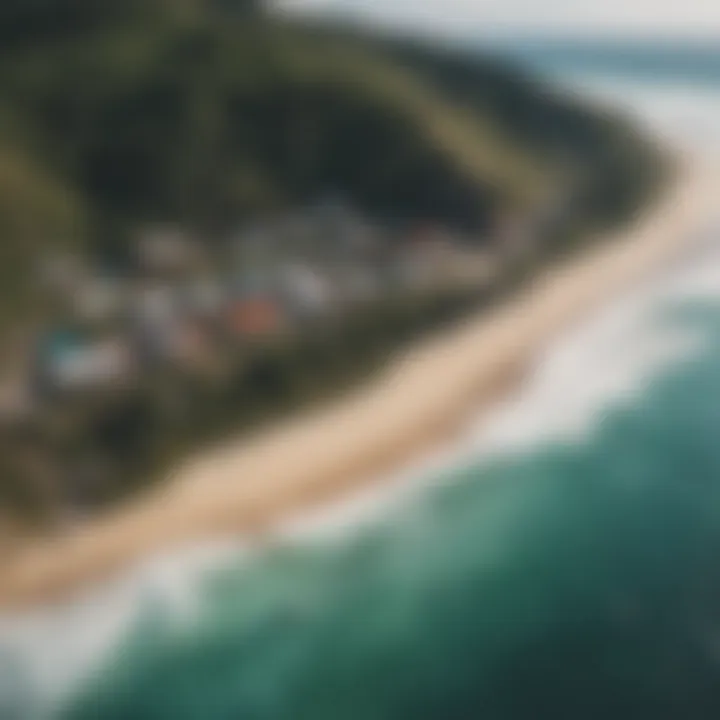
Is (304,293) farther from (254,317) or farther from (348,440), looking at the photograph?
(348,440)

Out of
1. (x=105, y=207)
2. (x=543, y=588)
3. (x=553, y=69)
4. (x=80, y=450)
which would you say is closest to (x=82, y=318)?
(x=80, y=450)

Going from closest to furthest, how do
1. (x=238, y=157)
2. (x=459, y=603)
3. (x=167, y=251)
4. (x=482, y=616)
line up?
(x=482, y=616)
(x=459, y=603)
(x=167, y=251)
(x=238, y=157)

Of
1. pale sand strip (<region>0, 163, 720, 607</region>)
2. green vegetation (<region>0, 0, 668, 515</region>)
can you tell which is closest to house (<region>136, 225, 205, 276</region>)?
green vegetation (<region>0, 0, 668, 515</region>)

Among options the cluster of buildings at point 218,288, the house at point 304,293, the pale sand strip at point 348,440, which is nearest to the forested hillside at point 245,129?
the cluster of buildings at point 218,288

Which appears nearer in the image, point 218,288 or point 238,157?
point 218,288

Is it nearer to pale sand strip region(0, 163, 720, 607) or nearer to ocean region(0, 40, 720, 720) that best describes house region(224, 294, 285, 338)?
pale sand strip region(0, 163, 720, 607)

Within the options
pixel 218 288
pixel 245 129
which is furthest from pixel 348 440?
pixel 245 129

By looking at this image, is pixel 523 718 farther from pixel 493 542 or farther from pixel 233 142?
pixel 233 142
